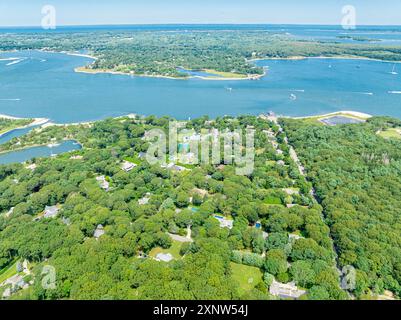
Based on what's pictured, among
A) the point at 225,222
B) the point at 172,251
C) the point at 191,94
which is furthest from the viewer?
the point at 191,94

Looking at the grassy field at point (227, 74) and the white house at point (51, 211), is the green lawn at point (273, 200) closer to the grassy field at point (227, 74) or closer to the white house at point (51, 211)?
the white house at point (51, 211)

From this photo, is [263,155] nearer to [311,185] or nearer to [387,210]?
[311,185]

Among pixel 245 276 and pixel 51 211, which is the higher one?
pixel 51 211

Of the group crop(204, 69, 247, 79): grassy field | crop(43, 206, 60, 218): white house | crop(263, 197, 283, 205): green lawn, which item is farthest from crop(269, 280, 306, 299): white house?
crop(204, 69, 247, 79): grassy field

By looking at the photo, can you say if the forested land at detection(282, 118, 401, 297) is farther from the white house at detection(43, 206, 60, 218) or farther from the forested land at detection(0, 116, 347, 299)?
the white house at detection(43, 206, 60, 218)

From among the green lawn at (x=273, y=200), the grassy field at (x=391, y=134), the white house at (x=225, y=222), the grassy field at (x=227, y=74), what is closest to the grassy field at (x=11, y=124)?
the white house at (x=225, y=222)

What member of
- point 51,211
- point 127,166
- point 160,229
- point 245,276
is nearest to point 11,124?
point 127,166

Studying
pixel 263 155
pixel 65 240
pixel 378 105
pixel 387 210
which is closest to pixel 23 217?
pixel 65 240

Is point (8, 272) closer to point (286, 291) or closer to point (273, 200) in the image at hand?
point (286, 291)
